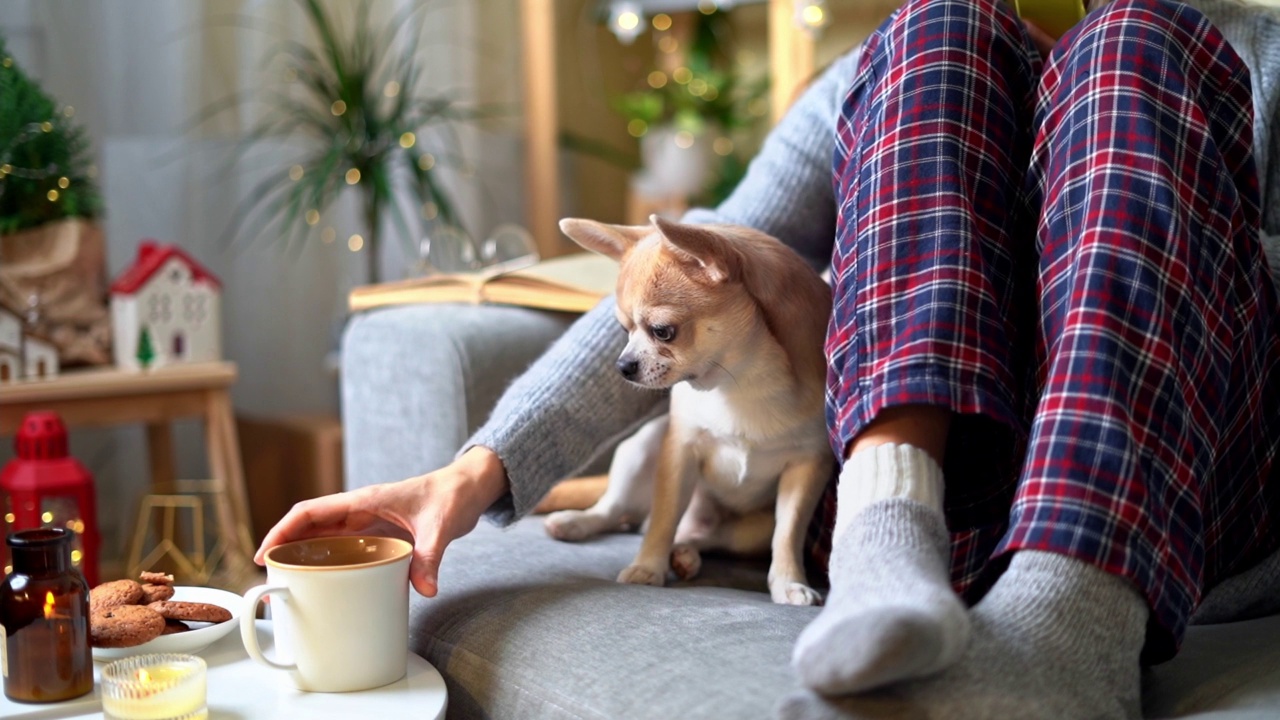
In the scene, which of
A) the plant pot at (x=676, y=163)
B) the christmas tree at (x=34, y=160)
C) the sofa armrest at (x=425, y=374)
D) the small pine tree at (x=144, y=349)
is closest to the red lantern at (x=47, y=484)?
the small pine tree at (x=144, y=349)

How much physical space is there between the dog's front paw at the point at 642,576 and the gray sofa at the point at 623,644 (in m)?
0.02

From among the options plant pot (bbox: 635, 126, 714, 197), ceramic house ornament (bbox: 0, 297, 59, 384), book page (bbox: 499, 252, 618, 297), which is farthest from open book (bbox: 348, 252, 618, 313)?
plant pot (bbox: 635, 126, 714, 197)

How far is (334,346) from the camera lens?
232 cm

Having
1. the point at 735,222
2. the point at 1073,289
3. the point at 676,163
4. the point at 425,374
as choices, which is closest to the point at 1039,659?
the point at 1073,289

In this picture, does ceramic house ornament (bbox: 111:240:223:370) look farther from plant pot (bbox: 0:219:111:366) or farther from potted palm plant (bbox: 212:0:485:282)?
potted palm plant (bbox: 212:0:485:282)

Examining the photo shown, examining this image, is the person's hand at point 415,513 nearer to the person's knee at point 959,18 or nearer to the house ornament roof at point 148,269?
the person's knee at point 959,18

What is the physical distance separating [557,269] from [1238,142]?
0.78m

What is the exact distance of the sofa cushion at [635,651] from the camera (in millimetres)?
696

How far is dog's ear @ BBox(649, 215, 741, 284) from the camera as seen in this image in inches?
34.9

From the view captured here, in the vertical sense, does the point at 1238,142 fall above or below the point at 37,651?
above

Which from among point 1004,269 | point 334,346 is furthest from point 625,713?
point 334,346

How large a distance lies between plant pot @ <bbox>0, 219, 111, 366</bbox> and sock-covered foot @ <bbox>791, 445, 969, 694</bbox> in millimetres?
1423

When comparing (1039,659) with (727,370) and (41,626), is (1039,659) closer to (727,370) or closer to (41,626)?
(727,370)

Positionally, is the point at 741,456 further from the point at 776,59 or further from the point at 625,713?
the point at 776,59
